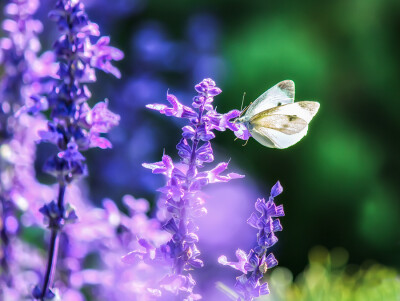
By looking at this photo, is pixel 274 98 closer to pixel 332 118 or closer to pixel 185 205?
pixel 185 205

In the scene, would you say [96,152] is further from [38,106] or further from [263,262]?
[263,262]

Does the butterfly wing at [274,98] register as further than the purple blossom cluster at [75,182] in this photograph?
Yes

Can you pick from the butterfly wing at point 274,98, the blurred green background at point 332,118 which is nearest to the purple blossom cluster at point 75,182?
the butterfly wing at point 274,98

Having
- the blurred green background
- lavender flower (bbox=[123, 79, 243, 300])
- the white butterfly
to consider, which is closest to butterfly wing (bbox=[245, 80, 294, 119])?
the white butterfly

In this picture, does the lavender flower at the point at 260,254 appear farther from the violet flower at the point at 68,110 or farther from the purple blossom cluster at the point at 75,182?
the violet flower at the point at 68,110

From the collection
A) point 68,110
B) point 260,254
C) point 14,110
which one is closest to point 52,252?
point 68,110

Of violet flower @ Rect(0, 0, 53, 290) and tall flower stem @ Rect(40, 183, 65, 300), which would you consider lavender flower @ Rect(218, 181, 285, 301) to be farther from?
violet flower @ Rect(0, 0, 53, 290)
